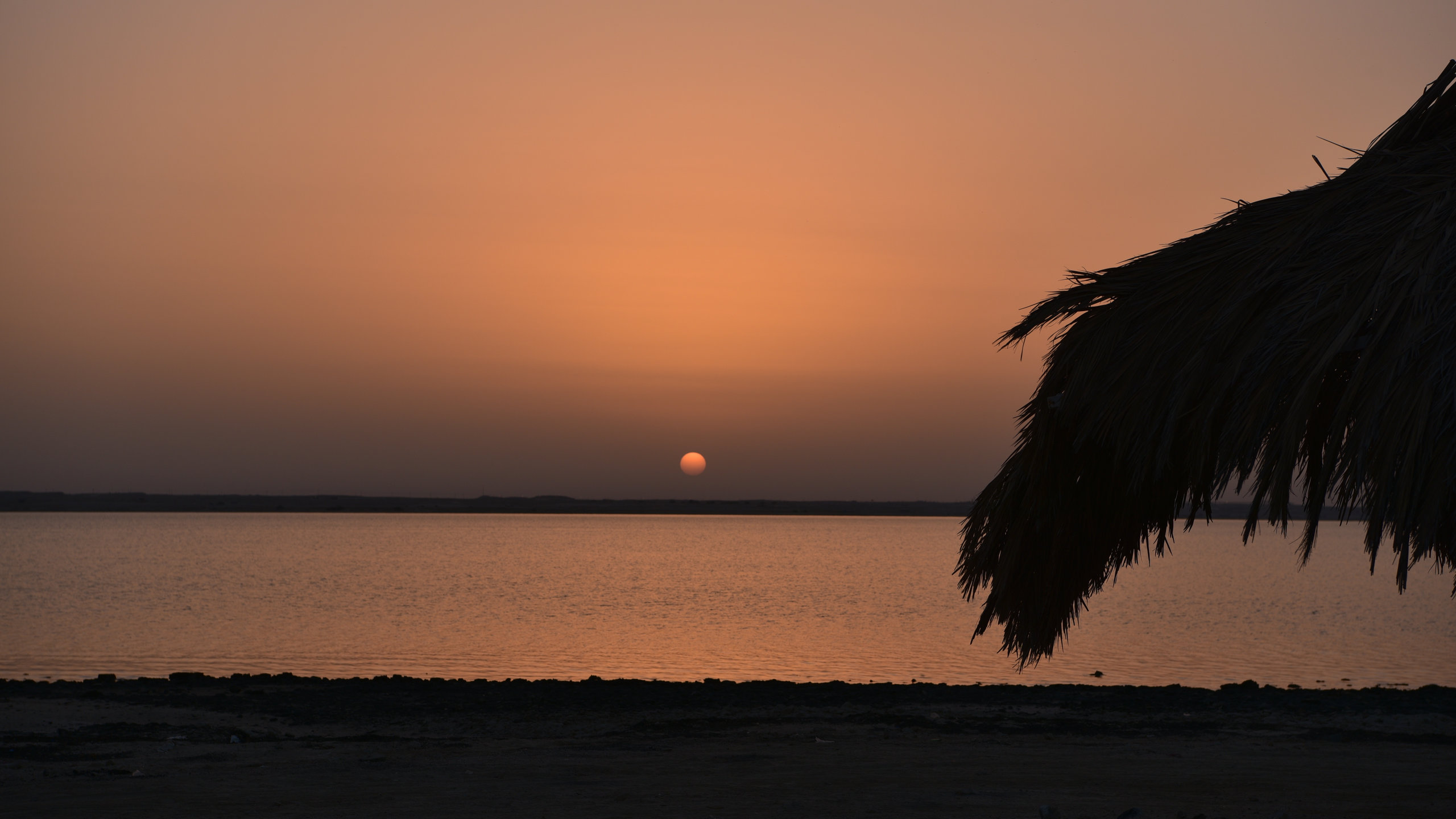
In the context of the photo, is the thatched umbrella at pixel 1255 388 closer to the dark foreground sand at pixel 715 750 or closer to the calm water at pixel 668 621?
the dark foreground sand at pixel 715 750

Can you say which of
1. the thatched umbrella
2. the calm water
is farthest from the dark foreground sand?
the calm water

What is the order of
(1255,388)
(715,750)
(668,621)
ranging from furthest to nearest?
1. (668,621)
2. (715,750)
3. (1255,388)

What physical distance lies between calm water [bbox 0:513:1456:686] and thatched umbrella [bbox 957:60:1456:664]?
48.3 ft

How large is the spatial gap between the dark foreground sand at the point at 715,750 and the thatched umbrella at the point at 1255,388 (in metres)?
2.56

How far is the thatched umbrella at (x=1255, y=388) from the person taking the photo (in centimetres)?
521

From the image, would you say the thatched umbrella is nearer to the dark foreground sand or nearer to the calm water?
the dark foreground sand

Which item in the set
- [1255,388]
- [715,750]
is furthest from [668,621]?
[1255,388]

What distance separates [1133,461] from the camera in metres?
6.50

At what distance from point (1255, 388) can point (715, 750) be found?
303 inches

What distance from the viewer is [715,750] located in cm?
1184

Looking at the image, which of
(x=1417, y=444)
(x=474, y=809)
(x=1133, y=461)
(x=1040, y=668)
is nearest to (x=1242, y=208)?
(x=1133, y=461)

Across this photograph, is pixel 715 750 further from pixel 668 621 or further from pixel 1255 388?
pixel 668 621

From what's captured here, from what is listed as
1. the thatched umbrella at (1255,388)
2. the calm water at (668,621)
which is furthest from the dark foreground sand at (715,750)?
the calm water at (668,621)

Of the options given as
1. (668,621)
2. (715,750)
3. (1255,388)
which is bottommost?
(668,621)
